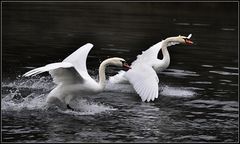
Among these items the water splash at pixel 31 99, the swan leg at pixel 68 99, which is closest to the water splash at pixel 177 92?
the water splash at pixel 31 99

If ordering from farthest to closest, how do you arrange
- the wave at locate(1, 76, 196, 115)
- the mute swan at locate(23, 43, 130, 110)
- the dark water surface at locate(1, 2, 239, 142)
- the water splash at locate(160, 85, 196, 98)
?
the water splash at locate(160, 85, 196, 98) → the wave at locate(1, 76, 196, 115) → the mute swan at locate(23, 43, 130, 110) → the dark water surface at locate(1, 2, 239, 142)

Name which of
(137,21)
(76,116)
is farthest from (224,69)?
(137,21)

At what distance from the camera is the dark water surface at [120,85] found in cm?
1036

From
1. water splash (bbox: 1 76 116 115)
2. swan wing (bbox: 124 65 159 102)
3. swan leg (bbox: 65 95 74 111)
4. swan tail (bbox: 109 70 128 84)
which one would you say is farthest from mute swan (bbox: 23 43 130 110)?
swan tail (bbox: 109 70 128 84)

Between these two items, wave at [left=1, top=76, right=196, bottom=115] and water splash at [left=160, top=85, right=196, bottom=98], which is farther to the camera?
water splash at [left=160, top=85, right=196, bottom=98]

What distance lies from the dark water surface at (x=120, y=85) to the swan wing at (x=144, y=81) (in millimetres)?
322

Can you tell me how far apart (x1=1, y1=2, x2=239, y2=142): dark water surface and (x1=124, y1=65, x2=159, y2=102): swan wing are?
322mm

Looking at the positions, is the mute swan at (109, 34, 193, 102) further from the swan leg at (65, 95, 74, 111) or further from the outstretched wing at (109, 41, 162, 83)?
the swan leg at (65, 95, 74, 111)

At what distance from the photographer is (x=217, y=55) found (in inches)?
792

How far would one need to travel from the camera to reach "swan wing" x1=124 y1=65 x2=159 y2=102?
11.9 meters

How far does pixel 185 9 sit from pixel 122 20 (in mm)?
10771

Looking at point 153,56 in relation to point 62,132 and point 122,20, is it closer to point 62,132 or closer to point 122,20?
point 62,132

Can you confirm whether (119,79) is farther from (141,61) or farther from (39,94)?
(39,94)

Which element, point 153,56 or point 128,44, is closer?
point 153,56
